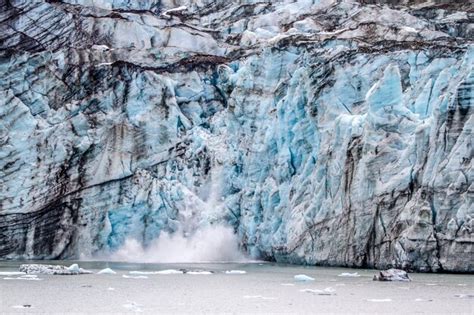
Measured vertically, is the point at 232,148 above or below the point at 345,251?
above

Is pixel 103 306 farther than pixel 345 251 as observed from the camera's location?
No

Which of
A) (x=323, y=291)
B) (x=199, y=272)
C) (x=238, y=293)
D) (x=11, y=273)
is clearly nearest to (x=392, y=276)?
(x=323, y=291)

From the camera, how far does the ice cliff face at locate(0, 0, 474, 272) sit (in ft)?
88.2

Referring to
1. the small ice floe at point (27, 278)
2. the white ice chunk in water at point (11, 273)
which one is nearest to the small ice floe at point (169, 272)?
the small ice floe at point (27, 278)

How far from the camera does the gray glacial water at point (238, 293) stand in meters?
17.5

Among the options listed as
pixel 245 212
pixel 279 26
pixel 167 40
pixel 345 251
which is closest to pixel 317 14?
pixel 279 26

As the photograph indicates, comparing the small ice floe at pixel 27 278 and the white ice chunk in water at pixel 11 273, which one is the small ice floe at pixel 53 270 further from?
the small ice floe at pixel 27 278

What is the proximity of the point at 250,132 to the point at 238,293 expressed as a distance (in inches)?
600

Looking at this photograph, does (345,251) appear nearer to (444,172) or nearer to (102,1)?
(444,172)

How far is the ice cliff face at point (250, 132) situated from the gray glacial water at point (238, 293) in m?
2.30

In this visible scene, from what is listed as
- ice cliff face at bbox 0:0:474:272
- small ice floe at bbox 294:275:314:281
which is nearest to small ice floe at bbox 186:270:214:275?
ice cliff face at bbox 0:0:474:272

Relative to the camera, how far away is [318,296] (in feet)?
64.9

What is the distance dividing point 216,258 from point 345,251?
747 cm

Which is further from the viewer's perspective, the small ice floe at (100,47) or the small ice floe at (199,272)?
the small ice floe at (100,47)
